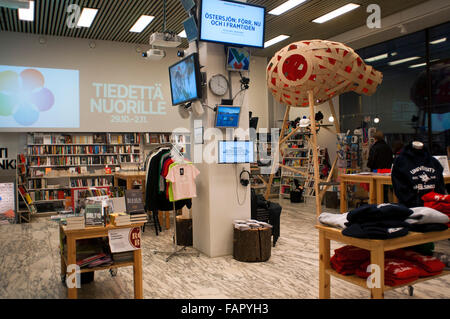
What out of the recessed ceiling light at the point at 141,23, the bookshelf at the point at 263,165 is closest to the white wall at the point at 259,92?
the bookshelf at the point at 263,165

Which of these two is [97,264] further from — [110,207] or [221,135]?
[221,135]

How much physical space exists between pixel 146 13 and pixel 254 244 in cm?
580

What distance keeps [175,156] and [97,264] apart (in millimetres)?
2147

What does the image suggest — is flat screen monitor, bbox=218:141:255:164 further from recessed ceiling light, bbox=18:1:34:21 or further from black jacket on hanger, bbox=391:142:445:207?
recessed ceiling light, bbox=18:1:34:21

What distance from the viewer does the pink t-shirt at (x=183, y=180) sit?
4.45 meters

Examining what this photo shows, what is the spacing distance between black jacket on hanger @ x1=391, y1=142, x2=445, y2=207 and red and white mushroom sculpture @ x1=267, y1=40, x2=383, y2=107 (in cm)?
290

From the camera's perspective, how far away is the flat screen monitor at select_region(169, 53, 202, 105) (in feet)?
14.6

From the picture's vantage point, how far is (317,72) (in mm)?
5621

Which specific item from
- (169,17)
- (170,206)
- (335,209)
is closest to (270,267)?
(170,206)

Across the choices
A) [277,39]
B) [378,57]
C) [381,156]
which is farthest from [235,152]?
[378,57]

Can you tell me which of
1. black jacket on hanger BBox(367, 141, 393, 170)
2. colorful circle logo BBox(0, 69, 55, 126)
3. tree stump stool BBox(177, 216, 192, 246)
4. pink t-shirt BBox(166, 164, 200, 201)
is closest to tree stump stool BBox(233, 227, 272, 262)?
pink t-shirt BBox(166, 164, 200, 201)

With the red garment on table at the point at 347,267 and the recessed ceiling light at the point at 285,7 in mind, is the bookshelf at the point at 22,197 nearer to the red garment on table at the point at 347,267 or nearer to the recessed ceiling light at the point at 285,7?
the recessed ceiling light at the point at 285,7

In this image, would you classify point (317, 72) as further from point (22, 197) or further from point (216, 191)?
point (22, 197)

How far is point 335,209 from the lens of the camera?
8.41 m
